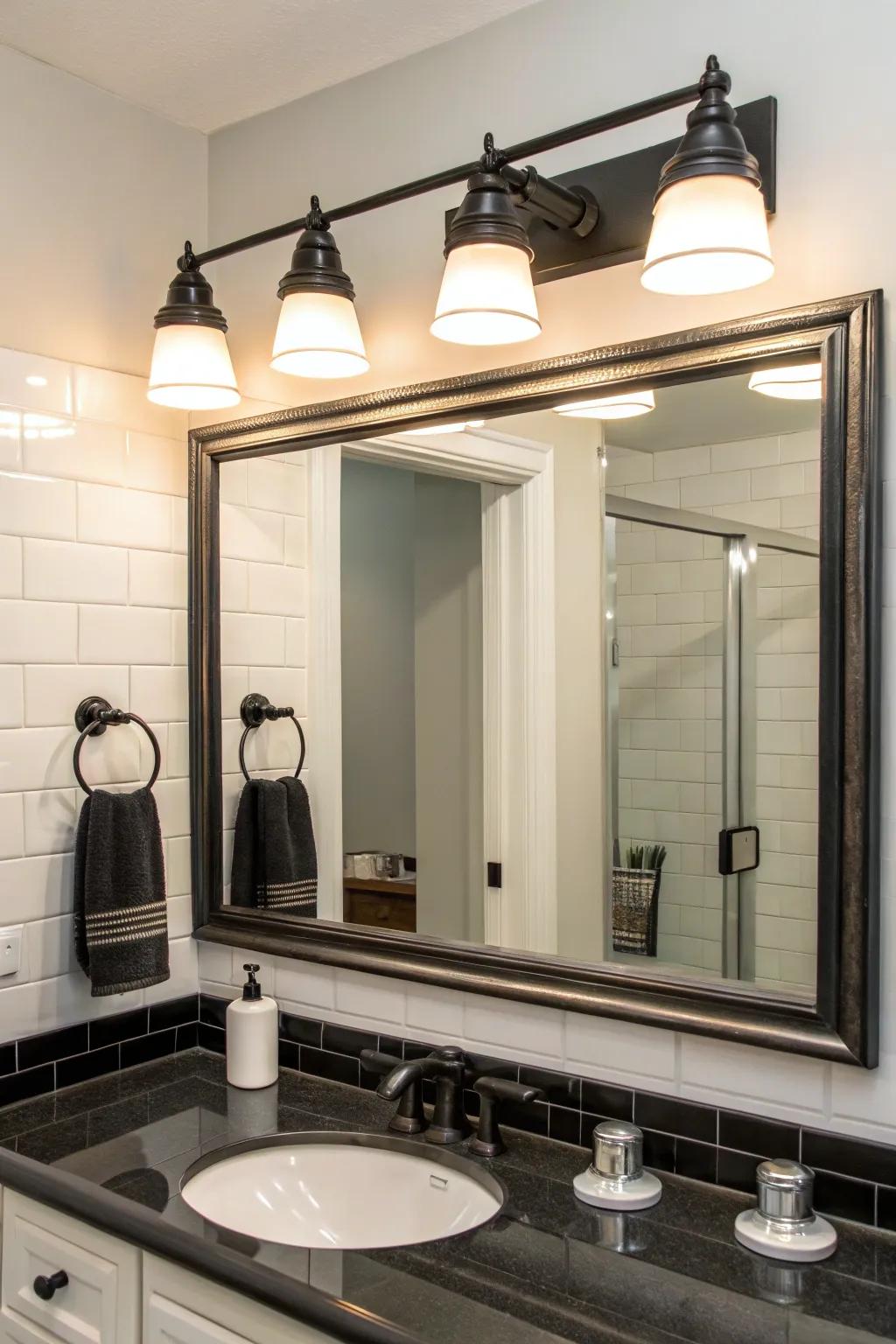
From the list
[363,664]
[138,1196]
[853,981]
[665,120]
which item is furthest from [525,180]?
[138,1196]

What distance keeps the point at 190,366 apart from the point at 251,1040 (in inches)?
42.1

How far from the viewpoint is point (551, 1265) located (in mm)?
1252

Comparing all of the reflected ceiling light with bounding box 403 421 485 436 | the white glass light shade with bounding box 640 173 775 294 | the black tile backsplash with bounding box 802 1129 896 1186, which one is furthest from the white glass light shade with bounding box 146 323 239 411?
the black tile backsplash with bounding box 802 1129 896 1186

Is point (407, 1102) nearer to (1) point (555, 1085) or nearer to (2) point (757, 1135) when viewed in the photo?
(1) point (555, 1085)

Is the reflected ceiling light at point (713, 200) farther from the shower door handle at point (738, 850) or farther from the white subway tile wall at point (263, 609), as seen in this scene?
the white subway tile wall at point (263, 609)

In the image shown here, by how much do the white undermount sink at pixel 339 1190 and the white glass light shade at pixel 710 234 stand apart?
1141 mm

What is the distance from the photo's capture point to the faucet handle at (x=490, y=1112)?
1.51 meters

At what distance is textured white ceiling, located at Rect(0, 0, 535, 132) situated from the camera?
1677 mm

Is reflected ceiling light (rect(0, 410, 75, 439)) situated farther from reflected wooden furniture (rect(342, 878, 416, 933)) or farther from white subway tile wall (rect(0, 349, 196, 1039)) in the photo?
reflected wooden furniture (rect(342, 878, 416, 933))

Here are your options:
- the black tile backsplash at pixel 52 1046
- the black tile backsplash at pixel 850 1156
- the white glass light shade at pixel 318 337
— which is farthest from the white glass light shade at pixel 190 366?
the black tile backsplash at pixel 850 1156

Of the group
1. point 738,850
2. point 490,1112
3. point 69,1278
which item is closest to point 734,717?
point 738,850

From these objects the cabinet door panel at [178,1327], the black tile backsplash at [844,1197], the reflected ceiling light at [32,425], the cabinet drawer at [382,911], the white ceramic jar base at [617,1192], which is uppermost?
the reflected ceiling light at [32,425]

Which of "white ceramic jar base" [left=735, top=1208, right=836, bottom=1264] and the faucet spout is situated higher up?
the faucet spout

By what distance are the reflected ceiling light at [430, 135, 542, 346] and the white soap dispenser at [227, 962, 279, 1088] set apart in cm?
108
